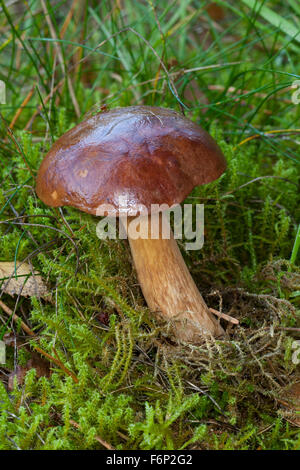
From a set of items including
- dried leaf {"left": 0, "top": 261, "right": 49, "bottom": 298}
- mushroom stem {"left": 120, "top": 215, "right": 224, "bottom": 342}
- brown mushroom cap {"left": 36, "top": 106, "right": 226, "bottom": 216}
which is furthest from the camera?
dried leaf {"left": 0, "top": 261, "right": 49, "bottom": 298}

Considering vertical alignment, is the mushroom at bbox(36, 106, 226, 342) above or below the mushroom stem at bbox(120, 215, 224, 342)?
above

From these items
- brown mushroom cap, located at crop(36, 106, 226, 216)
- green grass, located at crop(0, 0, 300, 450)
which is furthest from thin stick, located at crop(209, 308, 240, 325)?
brown mushroom cap, located at crop(36, 106, 226, 216)

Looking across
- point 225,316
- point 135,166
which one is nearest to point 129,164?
point 135,166

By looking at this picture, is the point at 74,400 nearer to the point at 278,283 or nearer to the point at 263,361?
the point at 263,361

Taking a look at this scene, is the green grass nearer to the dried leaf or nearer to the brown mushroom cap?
the dried leaf

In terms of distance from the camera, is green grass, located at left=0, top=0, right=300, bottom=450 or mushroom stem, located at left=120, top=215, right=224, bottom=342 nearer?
green grass, located at left=0, top=0, right=300, bottom=450

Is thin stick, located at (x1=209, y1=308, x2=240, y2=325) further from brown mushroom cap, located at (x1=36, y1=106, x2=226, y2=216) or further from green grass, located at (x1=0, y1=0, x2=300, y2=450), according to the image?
brown mushroom cap, located at (x1=36, y1=106, x2=226, y2=216)

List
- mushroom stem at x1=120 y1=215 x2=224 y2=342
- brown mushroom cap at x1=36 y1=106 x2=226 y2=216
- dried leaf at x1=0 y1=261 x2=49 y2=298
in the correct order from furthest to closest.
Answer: dried leaf at x1=0 y1=261 x2=49 y2=298
mushroom stem at x1=120 y1=215 x2=224 y2=342
brown mushroom cap at x1=36 y1=106 x2=226 y2=216

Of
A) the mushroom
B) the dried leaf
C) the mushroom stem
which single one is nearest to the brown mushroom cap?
the mushroom
